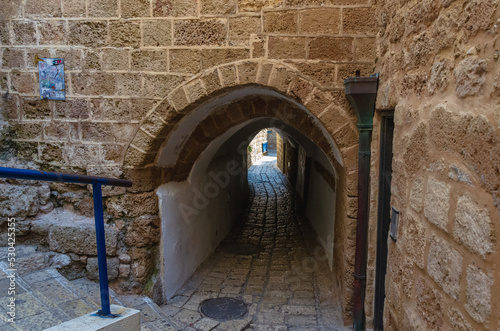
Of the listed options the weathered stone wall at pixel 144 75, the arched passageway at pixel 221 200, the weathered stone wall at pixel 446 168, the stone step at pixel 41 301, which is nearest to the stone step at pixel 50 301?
the stone step at pixel 41 301

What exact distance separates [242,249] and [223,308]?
77.0 inches

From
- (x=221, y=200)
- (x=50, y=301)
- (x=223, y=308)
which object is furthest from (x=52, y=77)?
(x=221, y=200)

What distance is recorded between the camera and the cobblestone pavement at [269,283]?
3.65 meters

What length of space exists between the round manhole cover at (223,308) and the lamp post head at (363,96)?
235 centimetres

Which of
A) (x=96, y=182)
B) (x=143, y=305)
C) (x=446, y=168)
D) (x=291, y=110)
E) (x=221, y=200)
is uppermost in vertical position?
(x=291, y=110)

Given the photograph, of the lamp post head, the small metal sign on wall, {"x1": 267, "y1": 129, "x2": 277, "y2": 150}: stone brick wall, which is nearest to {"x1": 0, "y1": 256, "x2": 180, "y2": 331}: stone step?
the small metal sign on wall

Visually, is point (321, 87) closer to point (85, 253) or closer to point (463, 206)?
point (463, 206)

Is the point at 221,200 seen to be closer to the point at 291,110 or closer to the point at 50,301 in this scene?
the point at 291,110

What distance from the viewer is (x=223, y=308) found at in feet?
12.9

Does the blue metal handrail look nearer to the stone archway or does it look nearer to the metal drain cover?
the stone archway

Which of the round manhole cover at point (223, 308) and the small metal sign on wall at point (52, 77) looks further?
the round manhole cover at point (223, 308)

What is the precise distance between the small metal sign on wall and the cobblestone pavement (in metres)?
2.54

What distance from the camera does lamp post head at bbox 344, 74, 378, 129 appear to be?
9.77 feet

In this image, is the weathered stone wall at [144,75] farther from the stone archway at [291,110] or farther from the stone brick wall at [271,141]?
the stone brick wall at [271,141]
